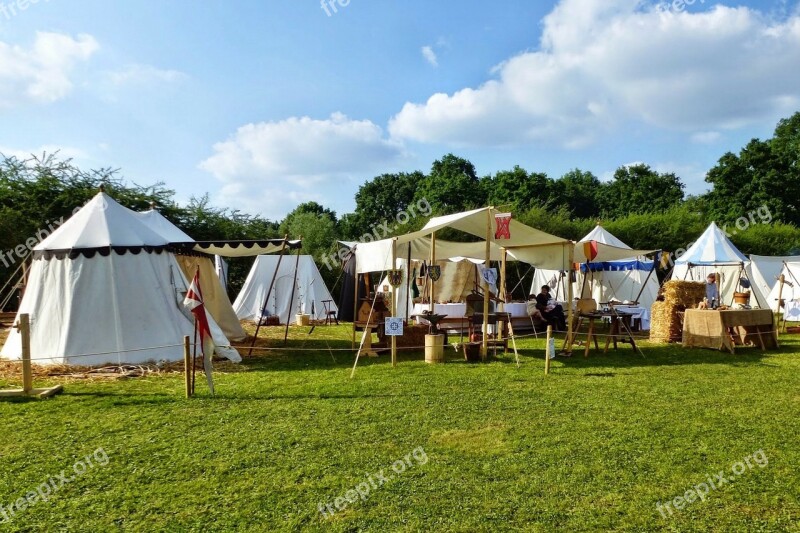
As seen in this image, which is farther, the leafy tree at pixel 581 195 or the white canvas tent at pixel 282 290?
the leafy tree at pixel 581 195

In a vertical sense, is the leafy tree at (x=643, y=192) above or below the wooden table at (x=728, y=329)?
above

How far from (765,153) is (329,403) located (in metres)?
31.3

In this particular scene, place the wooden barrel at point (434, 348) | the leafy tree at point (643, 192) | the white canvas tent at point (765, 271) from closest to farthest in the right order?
the wooden barrel at point (434, 348), the white canvas tent at point (765, 271), the leafy tree at point (643, 192)

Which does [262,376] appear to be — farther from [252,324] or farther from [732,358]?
[252,324]

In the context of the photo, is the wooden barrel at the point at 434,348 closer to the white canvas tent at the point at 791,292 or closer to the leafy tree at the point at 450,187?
the white canvas tent at the point at 791,292

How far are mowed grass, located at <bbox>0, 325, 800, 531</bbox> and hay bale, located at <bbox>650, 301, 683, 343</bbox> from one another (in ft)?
11.3

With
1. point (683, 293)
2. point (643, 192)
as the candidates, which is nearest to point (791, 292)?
point (683, 293)

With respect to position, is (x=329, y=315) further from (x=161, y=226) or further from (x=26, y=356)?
(x=26, y=356)

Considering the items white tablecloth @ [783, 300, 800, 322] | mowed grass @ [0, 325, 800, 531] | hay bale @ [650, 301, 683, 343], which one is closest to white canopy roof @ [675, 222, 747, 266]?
white tablecloth @ [783, 300, 800, 322]

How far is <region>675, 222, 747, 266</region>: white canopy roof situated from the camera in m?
13.5

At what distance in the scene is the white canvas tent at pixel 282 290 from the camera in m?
16.8

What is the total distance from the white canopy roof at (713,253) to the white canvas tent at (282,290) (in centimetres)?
1038

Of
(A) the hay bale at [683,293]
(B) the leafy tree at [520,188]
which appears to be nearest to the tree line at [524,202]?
(B) the leafy tree at [520,188]

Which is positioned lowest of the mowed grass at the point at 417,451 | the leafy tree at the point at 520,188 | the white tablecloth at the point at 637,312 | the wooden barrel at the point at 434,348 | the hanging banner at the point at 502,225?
the mowed grass at the point at 417,451
